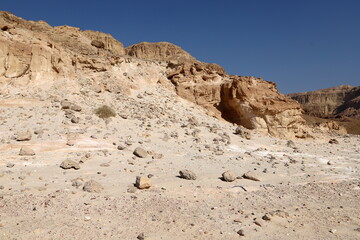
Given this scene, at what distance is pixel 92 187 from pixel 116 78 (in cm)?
1213

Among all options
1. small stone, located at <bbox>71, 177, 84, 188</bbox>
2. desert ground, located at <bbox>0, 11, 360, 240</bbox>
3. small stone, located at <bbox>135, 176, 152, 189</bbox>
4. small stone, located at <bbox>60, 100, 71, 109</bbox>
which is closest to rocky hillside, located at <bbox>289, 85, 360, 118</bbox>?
desert ground, located at <bbox>0, 11, 360, 240</bbox>

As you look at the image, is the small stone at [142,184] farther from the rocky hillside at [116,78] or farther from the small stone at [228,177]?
the rocky hillside at [116,78]

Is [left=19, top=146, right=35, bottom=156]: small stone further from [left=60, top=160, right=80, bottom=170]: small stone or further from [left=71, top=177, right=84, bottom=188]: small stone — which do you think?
[left=71, top=177, right=84, bottom=188]: small stone

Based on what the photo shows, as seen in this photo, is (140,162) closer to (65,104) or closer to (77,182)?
(77,182)

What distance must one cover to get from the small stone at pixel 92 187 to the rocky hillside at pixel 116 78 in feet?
31.0

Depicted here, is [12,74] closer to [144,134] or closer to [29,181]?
[144,134]

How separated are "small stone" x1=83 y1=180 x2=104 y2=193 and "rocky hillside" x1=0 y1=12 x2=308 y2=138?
944 centimetres

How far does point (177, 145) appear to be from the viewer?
10.3m

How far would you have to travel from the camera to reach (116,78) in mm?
16406

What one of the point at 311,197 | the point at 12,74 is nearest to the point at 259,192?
the point at 311,197

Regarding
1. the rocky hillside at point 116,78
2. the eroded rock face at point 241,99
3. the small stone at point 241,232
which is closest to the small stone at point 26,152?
the small stone at point 241,232

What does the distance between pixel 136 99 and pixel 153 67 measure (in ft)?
16.4

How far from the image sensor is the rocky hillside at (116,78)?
1344cm

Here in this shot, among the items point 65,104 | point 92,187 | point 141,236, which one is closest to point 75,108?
point 65,104
